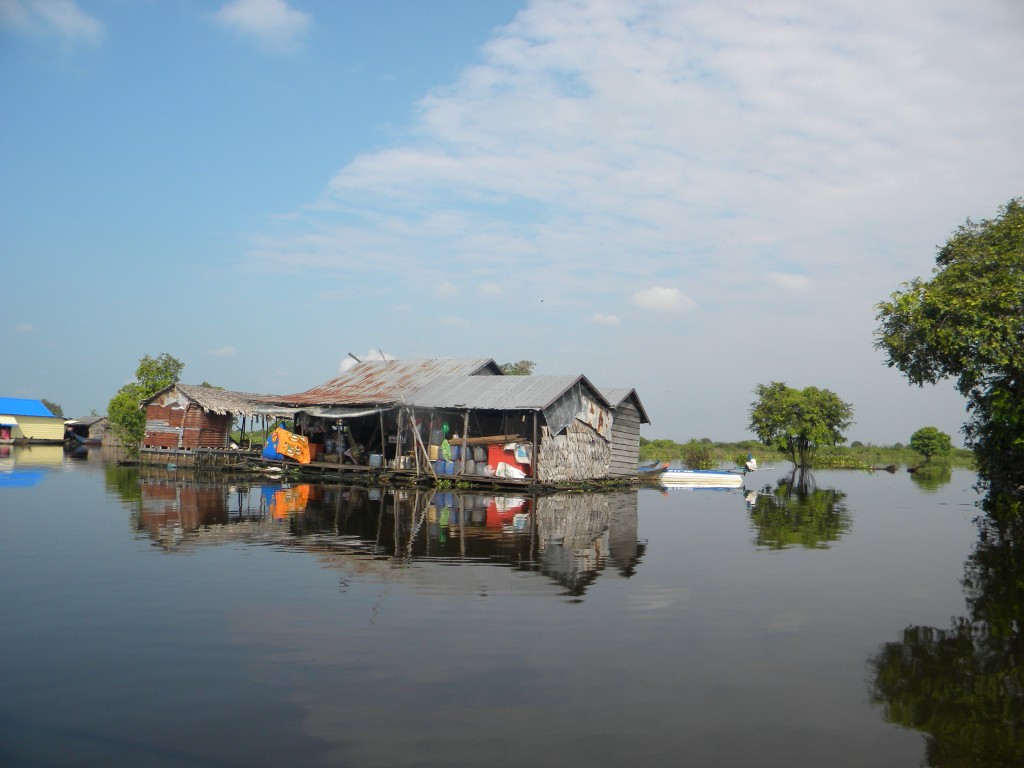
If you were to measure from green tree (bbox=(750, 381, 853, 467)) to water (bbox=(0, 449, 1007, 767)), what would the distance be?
2562 cm

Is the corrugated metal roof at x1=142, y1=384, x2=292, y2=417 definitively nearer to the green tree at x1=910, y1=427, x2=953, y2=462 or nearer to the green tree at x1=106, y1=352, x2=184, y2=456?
the green tree at x1=106, y1=352, x2=184, y2=456

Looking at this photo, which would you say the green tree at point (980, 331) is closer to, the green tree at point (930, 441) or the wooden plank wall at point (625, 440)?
the wooden plank wall at point (625, 440)

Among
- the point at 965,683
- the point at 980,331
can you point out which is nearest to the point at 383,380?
the point at 980,331

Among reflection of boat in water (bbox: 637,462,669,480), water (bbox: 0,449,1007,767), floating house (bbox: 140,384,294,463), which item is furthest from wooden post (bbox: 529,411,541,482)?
floating house (bbox: 140,384,294,463)

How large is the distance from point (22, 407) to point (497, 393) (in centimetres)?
5045

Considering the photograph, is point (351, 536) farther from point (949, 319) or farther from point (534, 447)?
point (949, 319)

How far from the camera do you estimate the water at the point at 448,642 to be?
18.0 feet

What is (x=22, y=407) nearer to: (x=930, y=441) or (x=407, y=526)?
(x=407, y=526)

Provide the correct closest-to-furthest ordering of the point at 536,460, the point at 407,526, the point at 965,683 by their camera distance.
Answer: the point at 965,683, the point at 407,526, the point at 536,460

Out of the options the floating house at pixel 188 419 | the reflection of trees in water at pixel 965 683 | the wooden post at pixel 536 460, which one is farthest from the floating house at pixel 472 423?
the reflection of trees in water at pixel 965 683

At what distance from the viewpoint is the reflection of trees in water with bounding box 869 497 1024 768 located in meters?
5.69

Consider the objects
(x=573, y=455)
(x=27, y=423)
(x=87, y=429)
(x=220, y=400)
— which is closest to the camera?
(x=573, y=455)

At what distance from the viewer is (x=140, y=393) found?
44.9 meters

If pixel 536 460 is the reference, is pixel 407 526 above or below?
below
